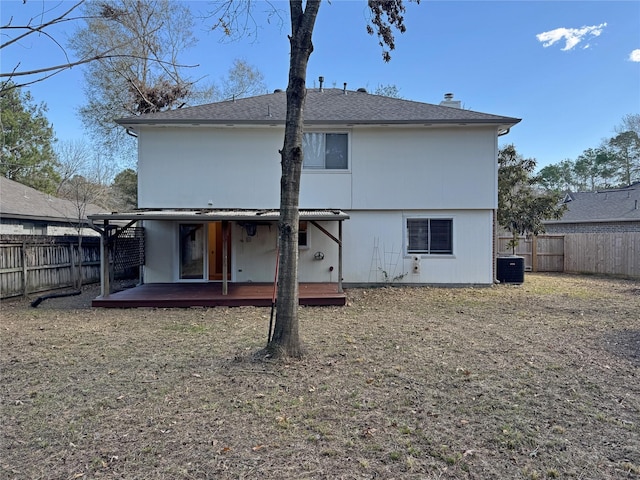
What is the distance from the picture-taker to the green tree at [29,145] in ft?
73.7

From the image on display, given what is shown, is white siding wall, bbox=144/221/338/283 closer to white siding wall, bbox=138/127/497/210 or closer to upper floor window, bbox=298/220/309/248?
upper floor window, bbox=298/220/309/248

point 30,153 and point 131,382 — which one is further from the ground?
point 30,153

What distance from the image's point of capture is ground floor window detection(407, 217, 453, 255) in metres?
11.3

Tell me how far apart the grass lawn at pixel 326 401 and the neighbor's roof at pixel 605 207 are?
15210mm

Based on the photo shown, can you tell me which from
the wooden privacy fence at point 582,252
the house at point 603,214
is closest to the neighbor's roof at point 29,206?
the wooden privacy fence at point 582,252

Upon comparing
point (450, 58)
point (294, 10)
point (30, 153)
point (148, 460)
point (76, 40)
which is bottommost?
point (148, 460)

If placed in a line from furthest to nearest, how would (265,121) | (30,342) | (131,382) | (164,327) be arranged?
(265,121), (164,327), (30,342), (131,382)

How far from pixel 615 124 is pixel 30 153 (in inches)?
1721

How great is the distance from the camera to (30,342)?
5668mm

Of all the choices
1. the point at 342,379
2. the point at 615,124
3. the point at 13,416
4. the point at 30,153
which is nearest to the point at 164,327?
the point at 13,416

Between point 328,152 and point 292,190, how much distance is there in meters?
6.78

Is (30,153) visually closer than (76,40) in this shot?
No

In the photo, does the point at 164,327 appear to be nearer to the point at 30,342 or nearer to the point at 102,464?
the point at 30,342

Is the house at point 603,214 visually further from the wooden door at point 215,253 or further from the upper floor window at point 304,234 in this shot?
the wooden door at point 215,253
